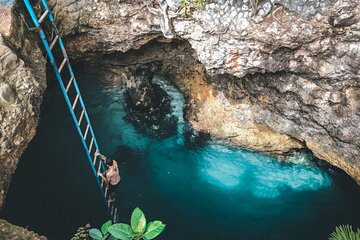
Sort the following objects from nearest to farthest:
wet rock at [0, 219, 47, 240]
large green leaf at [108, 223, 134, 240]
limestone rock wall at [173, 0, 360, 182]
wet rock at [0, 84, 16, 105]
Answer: wet rock at [0, 219, 47, 240]
large green leaf at [108, 223, 134, 240]
wet rock at [0, 84, 16, 105]
limestone rock wall at [173, 0, 360, 182]

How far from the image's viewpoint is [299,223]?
6.30 metres

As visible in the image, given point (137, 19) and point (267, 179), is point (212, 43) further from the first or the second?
point (267, 179)

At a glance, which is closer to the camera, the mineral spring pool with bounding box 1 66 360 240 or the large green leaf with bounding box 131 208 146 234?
the large green leaf with bounding box 131 208 146 234

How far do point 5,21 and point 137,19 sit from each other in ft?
5.56

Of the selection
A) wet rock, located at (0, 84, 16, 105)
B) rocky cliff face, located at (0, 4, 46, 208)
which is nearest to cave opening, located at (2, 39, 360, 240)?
rocky cliff face, located at (0, 4, 46, 208)

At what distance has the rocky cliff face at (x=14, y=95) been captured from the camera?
3.17 metres

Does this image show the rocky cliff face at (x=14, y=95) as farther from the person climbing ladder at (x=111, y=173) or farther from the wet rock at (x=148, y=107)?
the wet rock at (x=148, y=107)

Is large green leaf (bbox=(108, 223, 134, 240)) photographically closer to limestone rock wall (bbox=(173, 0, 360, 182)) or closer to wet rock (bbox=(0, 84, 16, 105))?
wet rock (bbox=(0, 84, 16, 105))

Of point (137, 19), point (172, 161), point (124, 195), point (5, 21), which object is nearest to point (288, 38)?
point (137, 19)

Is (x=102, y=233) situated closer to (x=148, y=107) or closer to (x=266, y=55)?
(x=266, y=55)

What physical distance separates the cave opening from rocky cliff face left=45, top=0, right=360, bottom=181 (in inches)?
20.5

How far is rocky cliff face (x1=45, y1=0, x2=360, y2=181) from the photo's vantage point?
12.8 feet

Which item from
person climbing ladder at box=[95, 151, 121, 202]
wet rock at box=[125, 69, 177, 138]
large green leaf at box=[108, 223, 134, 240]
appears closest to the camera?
large green leaf at box=[108, 223, 134, 240]

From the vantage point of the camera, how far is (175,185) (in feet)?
22.4
